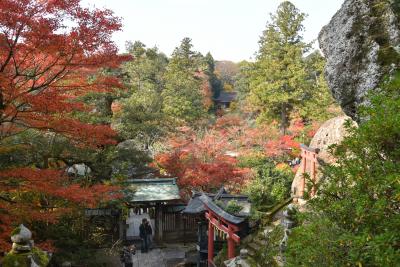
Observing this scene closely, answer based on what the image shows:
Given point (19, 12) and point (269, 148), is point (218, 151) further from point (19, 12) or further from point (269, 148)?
point (19, 12)

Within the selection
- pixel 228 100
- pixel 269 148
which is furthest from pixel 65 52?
pixel 228 100

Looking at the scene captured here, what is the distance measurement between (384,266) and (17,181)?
30.7ft

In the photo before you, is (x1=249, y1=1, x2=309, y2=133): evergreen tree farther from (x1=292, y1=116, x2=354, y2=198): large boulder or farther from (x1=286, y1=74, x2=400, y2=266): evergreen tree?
(x1=286, y1=74, x2=400, y2=266): evergreen tree

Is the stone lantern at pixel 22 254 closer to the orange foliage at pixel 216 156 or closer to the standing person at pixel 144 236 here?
the standing person at pixel 144 236

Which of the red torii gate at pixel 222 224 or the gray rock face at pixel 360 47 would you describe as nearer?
the gray rock face at pixel 360 47

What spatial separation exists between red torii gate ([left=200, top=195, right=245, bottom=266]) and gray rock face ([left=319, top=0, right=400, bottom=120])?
555 cm

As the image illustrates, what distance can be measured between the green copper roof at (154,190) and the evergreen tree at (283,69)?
12.9 metres

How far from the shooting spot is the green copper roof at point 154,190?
711 inches

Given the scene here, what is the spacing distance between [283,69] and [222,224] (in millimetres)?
18593

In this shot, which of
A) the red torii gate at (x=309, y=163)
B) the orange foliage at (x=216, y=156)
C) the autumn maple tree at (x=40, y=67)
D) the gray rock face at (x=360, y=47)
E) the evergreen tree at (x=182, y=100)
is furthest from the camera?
the evergreen tree at (x=182, y=100)

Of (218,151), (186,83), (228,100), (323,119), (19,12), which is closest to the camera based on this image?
(19,12)

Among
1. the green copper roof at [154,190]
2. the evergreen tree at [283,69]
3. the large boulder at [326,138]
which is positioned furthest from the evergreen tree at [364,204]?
the evergreen tree at [283,69]

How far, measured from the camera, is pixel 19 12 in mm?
8805

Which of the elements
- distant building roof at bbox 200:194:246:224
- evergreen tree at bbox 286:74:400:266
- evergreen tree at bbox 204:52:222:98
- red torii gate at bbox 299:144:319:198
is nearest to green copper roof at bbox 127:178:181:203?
distant building roof at bbox 200:194:246:224
